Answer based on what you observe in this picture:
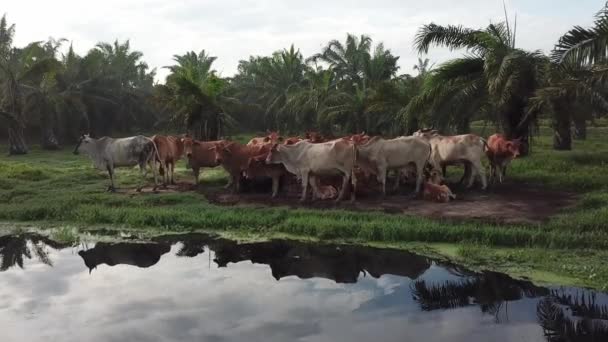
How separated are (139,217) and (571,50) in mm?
8929

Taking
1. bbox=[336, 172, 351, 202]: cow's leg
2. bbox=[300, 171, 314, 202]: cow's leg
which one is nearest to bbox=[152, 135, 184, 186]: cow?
bbox=[300, 171, 314, 202]: cow's leg

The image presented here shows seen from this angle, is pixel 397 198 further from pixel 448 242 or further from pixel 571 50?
pixel 571 50

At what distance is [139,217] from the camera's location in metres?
11.8

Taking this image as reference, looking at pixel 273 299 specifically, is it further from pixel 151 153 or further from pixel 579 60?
pixel 151 153

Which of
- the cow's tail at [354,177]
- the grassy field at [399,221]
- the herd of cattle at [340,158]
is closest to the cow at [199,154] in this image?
the herd of cattle at [340,158]

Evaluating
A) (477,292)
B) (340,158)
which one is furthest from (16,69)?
(477,292)

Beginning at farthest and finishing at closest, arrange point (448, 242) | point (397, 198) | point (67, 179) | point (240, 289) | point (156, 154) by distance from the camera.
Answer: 1. point (67, 179)
2. point (156, 154)
3. point (397, 198)
4. point (448, 242)
5. point (240, 289)

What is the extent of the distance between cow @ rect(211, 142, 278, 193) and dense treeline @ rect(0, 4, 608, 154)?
5.02 meters

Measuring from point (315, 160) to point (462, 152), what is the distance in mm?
3545

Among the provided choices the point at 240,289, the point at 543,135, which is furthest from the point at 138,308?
the point at 543,135

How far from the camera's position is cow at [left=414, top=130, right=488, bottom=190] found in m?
13.9

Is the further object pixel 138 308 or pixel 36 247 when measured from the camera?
pixel 36 247

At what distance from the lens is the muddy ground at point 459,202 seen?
36.9 ft

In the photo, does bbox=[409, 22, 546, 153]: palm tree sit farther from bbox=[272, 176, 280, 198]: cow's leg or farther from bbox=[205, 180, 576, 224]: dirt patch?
bbox=[272, 176, 280, 198]: cow's leg
